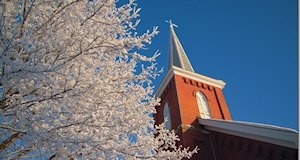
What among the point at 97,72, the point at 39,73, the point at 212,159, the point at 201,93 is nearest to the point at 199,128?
the point at 212,159

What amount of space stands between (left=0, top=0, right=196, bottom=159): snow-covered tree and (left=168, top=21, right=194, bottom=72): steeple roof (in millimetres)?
13490

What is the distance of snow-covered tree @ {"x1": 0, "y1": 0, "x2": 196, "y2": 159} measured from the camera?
307cm

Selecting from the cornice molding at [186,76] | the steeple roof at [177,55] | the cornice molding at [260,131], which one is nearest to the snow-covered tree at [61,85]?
the cornice molding at [260,131]

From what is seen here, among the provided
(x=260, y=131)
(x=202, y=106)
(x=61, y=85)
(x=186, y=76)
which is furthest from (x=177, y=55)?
(x=61, y=85)

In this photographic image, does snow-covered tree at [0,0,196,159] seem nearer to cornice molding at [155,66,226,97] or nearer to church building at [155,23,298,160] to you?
church building at [155,23,298,160]

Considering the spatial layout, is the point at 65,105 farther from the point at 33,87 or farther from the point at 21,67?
the point at 21,67

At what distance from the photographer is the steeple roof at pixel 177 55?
17719 millimetres

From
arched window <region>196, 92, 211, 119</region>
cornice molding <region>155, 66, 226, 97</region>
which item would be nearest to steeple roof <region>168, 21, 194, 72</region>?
cornice molding <region>155, 66, 226, 97</region>

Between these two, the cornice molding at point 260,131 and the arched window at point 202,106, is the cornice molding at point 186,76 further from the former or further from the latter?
the cornice molding at point 260,131

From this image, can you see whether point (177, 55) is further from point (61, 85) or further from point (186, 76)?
point (61, 85)

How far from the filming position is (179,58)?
18.3m

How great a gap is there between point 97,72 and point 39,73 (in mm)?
1690

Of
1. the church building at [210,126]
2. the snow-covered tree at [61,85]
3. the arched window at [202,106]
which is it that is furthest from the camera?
the arched window at [202,106]

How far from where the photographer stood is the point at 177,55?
1881 cm
